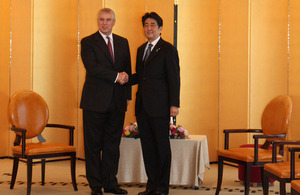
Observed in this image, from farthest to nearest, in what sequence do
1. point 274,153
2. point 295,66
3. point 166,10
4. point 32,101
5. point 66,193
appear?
1. point 166,10
2. point 295,66
3. point 32,101
4. point 66,193
5. point 274,153

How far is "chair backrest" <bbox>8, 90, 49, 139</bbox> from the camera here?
15.0 ft

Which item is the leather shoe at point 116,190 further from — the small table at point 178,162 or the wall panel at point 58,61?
the wall panel at point 58,61

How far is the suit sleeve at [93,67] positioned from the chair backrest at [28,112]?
0.89 meters

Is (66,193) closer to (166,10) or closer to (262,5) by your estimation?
(166,10)

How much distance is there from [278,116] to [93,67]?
1.84 metres

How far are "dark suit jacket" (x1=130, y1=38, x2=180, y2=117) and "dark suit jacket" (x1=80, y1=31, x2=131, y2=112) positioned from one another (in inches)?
11.5

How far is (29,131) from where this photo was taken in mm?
4680

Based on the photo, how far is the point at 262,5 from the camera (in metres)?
6.23

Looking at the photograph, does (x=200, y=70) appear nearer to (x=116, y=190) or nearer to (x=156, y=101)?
(x=156, y=101)

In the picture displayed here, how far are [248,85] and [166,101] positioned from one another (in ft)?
8.07

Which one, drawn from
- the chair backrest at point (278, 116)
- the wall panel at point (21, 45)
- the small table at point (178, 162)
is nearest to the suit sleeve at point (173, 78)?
the small table at point (178, 162)

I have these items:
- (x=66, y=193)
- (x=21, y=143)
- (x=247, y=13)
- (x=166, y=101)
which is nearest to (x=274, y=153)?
(x=166, y=101)

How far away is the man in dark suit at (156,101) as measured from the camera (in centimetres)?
411

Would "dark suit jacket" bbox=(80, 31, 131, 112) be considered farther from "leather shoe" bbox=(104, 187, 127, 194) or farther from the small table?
"leather shoe" bbox=(104, 187, 127, 194)
